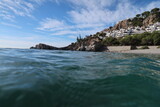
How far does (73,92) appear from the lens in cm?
275

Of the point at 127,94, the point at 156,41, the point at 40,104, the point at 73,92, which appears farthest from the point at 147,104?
the point at 156,41

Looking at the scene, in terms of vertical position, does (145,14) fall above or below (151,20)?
above

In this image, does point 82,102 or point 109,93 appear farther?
point 109,93

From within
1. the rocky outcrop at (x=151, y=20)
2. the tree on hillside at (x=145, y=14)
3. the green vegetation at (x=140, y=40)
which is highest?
the tree on hillside at (x=145, y=14)

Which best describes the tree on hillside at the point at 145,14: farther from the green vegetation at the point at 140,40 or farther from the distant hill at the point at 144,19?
the green vegetation at the point at 140,40

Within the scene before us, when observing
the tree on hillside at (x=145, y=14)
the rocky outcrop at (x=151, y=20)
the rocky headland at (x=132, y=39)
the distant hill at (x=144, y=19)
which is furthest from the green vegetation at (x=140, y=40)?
the tree on hillside at (x=145, y=14)

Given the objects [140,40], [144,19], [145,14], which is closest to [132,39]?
[140,40]

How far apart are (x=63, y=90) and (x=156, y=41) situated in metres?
53.2

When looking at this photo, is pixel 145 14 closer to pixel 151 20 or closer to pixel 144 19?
pixel 144 19

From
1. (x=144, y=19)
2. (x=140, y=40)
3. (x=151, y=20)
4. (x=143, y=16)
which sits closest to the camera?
(x=140, y=40)

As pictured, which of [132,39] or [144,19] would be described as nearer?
[132,39]

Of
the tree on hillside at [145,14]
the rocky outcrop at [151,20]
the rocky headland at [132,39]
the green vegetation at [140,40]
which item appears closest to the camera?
the green vegetation at [140,40]

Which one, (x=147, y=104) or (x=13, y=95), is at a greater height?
(x=13, y=95)

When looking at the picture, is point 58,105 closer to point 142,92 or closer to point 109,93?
point 109,93
